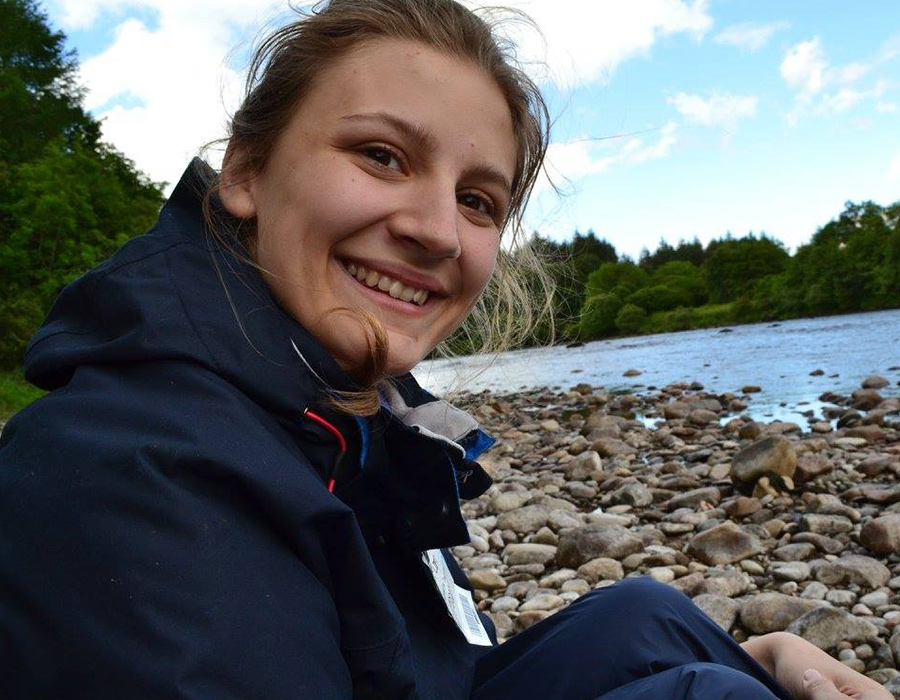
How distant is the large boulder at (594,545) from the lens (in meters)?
3.72

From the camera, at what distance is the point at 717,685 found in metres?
1.14

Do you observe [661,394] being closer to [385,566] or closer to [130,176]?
[385,566]

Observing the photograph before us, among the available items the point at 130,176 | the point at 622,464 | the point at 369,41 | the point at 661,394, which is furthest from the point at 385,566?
the point at 130,176

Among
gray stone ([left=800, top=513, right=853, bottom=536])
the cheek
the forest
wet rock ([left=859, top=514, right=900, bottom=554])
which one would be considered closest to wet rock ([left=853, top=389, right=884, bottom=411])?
the forest

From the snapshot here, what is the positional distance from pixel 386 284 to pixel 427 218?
132mm

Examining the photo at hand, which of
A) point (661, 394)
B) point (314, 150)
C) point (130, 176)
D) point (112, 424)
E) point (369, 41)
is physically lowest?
point (661, 394)

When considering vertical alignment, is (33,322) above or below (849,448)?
above

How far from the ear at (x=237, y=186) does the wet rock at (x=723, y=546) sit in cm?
302

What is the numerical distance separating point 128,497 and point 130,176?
119ft

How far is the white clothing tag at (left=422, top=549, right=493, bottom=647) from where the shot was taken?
1380mm

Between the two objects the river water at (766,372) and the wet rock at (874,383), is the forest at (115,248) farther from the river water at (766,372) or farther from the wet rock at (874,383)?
the wet rock at (874,383)

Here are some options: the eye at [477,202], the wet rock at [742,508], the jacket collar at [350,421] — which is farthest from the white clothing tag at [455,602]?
the wet rock at [742,508]

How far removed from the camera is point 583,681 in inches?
55.6

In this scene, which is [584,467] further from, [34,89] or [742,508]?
[34,89]
